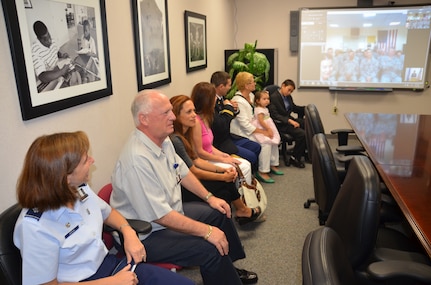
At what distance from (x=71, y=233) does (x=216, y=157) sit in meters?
1.69

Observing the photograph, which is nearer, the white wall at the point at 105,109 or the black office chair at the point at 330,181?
the white wall at the point at 105,109

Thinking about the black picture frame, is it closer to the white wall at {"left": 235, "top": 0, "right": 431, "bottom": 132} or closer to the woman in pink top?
the woman in pink top

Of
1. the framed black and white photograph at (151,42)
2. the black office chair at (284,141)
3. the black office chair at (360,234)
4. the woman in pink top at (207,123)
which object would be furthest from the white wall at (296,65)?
the black office chair at (360,234)

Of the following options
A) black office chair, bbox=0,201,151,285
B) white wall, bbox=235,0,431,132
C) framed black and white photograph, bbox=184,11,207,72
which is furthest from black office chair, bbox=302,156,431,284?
white wall, bbox=235,0,431,132

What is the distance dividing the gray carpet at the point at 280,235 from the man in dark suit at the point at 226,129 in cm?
50

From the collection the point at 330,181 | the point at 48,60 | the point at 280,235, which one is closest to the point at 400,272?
the point at 330,181

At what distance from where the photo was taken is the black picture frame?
1.44 metres

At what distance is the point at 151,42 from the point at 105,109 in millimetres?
849

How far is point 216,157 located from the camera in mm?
2879

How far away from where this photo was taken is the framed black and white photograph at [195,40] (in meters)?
3.64

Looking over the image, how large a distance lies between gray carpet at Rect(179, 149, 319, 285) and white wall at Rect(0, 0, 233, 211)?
106cm

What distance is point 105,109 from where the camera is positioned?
218 cm

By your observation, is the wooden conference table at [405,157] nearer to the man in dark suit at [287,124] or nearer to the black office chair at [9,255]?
the man in dark suit at [287,124]

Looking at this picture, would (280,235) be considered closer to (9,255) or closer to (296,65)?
(9,255)
